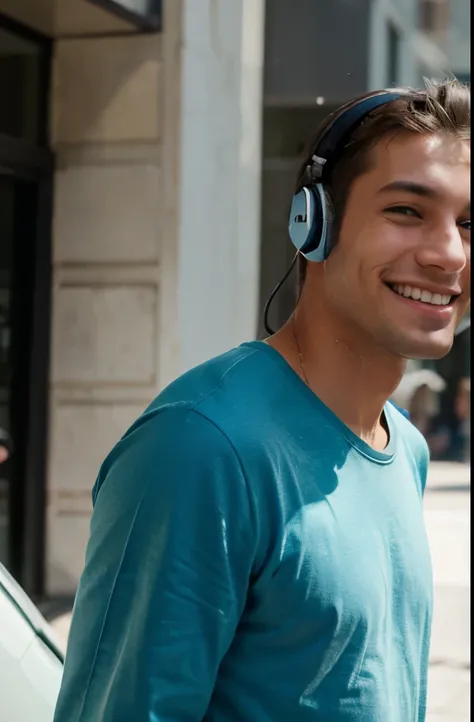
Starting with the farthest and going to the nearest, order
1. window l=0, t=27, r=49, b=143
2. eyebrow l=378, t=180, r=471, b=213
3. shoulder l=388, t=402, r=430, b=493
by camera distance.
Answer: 1. window l=0, t=27, r=49, b=143
2. shoulder l=388, t=402, r=430, b=493
3. eyebrow l=378, t=180, r=471, b=213

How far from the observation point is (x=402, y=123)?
107 cm

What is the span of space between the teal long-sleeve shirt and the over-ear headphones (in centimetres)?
15

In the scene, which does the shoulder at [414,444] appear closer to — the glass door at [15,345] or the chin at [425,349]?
the chin at [425,349]

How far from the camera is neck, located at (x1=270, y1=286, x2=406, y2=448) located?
110 centimetres

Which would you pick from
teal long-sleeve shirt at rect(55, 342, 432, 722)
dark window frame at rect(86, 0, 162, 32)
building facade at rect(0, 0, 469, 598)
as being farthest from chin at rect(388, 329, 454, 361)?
dark window frame at rect(86, 0, 162, 32)

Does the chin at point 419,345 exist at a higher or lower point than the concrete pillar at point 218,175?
lower

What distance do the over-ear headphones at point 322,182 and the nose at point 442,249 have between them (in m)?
0.12

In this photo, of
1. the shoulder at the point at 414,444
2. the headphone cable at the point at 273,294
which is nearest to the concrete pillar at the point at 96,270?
the headphone cable at the point at 273,294

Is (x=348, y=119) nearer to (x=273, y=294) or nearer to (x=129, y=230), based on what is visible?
(x=273, y=294)

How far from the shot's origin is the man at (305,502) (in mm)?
910

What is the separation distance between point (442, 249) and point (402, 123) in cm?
14

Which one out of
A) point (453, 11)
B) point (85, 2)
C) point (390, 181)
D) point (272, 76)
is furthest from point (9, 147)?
point (390, 181)

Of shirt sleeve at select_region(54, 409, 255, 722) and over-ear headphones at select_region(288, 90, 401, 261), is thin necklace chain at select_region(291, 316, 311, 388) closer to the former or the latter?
over-ear headphones at select_region(288, 90, 401, 261)

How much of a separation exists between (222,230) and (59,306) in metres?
0.85
